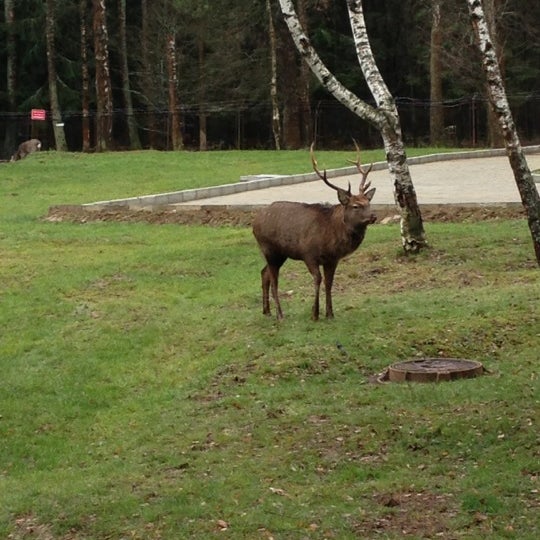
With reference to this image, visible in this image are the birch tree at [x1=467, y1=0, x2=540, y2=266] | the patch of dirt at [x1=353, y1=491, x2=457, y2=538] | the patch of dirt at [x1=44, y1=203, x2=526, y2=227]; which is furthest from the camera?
the patch of dirt at [x1=44, y1=203, x2=526, y2=227]

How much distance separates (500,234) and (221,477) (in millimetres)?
9672

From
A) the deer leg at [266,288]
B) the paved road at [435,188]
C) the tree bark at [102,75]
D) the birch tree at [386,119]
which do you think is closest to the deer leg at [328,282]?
the deer leg at [266,288]

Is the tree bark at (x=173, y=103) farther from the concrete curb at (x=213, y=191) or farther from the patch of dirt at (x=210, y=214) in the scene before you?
the patch of dirt at (x=210, y=214)

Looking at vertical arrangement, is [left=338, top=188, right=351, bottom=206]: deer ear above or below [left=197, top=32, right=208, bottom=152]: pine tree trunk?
below

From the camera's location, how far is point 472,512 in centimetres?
795

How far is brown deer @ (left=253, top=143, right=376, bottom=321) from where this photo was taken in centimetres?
A: 1264

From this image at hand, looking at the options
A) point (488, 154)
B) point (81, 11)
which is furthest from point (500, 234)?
point (81, 11)

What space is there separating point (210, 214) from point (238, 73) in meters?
30.4

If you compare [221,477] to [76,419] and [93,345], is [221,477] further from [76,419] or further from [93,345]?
[93,345]

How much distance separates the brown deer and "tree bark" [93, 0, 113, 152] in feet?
92.7

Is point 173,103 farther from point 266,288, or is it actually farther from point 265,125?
point 266,288

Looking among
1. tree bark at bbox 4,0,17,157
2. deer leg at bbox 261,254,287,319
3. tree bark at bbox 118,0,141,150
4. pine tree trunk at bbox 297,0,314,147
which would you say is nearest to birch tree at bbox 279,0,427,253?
deer leg at bbox 261,254,287,319

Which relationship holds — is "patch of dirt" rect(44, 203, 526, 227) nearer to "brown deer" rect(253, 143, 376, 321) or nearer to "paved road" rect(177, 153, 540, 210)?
"paved road" rect(177, 153, 540, 210)

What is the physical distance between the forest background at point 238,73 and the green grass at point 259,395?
28.1 m
